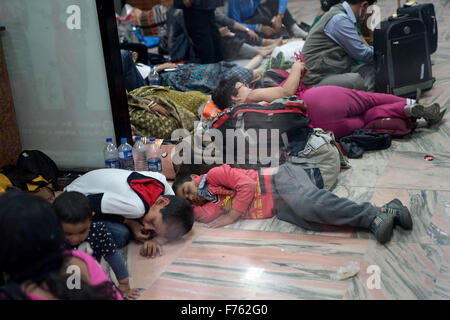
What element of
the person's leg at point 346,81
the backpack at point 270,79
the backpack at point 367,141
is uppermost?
the backpack at point 270,79

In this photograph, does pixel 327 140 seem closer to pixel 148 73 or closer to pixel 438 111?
pixel 438 111

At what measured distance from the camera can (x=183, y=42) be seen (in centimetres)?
576

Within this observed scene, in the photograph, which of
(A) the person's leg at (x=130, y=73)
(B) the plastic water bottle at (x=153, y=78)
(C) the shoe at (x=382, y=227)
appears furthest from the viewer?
(B) the plastic water bottle at (x=153, y=78)

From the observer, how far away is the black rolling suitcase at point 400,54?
4078 millimetres

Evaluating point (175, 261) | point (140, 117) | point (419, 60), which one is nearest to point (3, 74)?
point (140, 117)

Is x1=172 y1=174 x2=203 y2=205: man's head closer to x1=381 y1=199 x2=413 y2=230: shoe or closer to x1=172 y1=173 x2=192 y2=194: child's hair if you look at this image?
x1=172 y1=173 x2=192 y2=194: child's hair

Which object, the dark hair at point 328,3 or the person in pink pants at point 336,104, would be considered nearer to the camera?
the person in pink pants at point 336,104

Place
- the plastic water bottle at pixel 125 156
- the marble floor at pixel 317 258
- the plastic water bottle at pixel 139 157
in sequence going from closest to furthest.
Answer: the marble floor at pixel 317 258 < the plastic water bottle at pixel 125 156 < the plastic water bottle at pixel 139 157

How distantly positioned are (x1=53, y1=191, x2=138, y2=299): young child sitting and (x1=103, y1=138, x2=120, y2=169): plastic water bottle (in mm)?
1058

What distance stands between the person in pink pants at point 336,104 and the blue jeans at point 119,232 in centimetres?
127

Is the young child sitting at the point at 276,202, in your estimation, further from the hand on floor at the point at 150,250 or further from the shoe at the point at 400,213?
the hand on floor at the point at 150,250

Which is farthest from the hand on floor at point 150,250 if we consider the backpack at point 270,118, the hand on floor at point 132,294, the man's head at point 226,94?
the man's head at point 226,94

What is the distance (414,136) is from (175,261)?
214 cm

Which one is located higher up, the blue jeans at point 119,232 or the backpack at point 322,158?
the backpack at point 322,158
